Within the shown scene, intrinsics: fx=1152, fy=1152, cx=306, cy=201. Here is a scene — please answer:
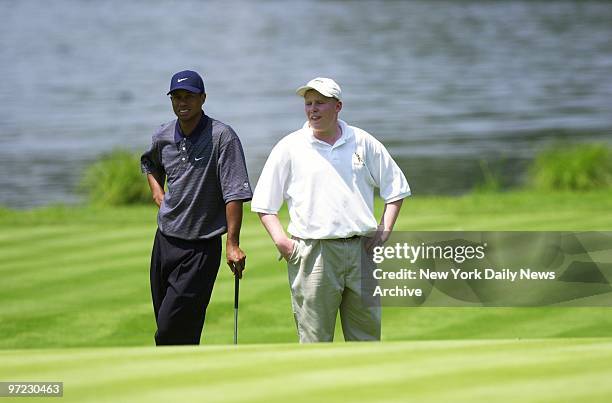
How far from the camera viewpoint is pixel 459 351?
11.9 ft

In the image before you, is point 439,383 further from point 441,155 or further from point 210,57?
point 210,57

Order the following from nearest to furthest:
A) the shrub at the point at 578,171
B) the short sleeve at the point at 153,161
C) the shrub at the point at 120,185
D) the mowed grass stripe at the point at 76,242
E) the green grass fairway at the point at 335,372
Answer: the green grass fairway at the point at 335,372 < the short sleeve at the point at 153,161 < the mowed grass stripe at the point at 76,242 < the shrub at the point at 120,185 < the shrub at the point at 578,171

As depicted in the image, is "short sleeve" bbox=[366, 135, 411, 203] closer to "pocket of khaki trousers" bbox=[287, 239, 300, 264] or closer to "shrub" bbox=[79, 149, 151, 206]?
"pocket of khaki trousers" bbox=[287, 239, 300, 264]

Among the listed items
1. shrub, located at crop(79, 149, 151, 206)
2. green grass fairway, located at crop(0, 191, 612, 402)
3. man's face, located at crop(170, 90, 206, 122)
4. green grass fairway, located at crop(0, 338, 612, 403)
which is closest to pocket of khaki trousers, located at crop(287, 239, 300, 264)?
green grass fairway, located at crop(0, 191, 612, 402)

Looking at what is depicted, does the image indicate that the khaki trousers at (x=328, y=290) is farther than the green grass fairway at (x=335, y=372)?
Yes

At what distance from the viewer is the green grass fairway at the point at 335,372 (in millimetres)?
3281

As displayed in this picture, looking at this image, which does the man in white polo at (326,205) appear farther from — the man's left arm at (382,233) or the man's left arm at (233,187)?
the man's left arm at (233,187)

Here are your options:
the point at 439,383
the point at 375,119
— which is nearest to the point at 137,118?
the point at 375,119

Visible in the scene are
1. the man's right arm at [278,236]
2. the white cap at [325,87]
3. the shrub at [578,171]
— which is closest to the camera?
the white cap at [325,87]

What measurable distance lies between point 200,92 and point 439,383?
2995 mm

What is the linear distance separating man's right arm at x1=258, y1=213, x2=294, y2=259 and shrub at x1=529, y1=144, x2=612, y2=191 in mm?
13185

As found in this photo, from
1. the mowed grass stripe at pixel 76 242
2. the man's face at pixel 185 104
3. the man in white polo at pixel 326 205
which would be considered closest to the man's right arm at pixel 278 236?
the man in white polo at pixel 326 205

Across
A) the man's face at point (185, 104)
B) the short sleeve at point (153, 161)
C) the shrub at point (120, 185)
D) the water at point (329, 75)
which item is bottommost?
the water at point (329, 75)

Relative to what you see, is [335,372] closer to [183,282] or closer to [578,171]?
[183,282]
